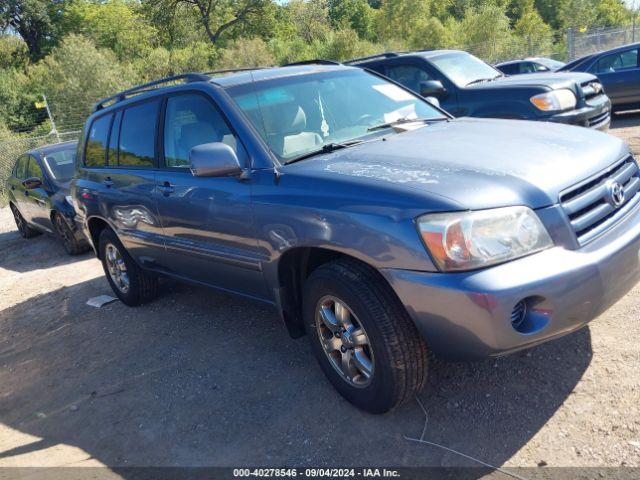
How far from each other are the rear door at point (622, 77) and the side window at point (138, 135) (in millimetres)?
10460

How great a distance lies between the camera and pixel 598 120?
738 cm

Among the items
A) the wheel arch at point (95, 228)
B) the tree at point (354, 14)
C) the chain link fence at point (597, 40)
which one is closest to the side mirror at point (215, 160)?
the wheel arch at point (95, 228)

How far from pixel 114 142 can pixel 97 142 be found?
488 mm

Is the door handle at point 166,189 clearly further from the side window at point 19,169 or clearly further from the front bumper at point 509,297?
the side window at point 19,169

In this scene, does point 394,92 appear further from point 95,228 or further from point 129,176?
point 95,228

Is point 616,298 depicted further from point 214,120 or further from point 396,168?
point 214,120

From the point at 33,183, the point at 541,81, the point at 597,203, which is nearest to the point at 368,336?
the point at 597,203

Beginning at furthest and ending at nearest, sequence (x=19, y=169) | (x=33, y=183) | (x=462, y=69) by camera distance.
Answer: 1. (x=19, y=169)
2. (x=33, y=183)
3. (x=462, y=69)

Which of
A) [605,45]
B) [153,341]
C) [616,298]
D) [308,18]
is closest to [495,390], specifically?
[616,298]

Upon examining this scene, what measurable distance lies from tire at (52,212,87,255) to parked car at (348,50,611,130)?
4850 millimetres

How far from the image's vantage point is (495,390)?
307 centimetres

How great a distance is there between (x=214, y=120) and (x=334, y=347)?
5.55 ft

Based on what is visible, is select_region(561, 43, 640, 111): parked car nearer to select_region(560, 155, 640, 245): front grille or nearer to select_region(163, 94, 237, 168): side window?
select_region(560, 155, 640, 245): front grille

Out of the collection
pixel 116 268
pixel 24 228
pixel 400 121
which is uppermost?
pixel 400 121
